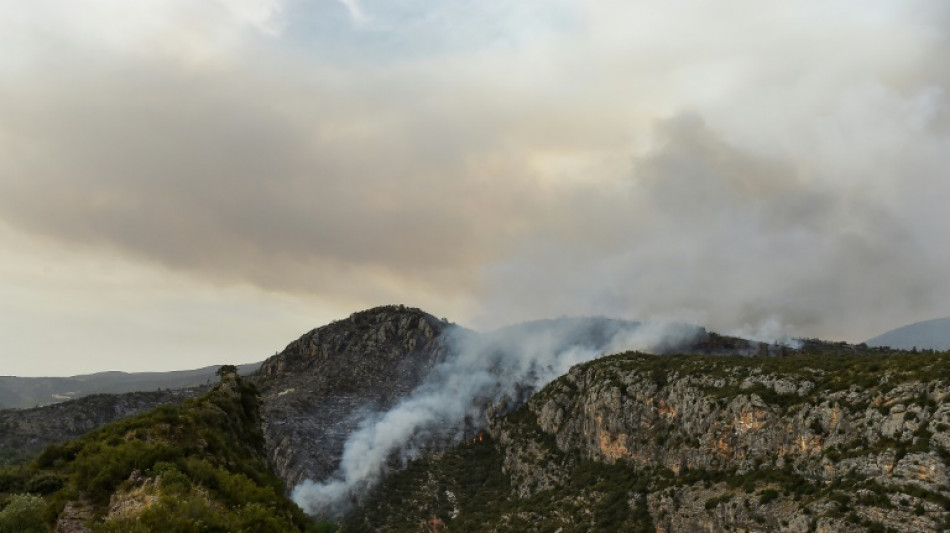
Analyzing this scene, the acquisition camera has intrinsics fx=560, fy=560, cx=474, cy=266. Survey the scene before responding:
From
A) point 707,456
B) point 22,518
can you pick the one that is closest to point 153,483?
point 22,518

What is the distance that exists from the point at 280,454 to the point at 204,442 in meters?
157

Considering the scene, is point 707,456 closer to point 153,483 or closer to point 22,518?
point 153,483

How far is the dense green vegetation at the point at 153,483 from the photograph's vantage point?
2803cm

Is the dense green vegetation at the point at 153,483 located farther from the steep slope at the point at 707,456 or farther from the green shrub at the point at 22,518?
the steep slope at the point at 707,456

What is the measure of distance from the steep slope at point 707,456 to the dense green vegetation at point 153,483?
78.8 m

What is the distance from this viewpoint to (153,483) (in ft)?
112

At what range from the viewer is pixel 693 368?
136 m

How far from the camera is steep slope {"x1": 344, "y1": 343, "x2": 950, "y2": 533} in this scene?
8025 cm

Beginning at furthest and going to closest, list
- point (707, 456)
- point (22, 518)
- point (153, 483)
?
point (707, 456) → point (153, 483) → point (22, 518)

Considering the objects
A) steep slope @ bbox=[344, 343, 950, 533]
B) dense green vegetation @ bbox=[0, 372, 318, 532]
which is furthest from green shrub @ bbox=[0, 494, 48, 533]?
steep slope @ bbox=[344, 343, 950, 533]

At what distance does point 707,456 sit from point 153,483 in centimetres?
10885

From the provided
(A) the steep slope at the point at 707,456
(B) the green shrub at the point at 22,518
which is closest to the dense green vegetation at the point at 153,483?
(B) the green shrub at the point at 22,518

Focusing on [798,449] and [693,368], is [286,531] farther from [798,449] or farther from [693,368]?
[693,368]

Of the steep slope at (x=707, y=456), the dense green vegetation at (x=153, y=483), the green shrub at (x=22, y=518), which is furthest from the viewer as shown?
the steep slope at (x=707, y=456)
